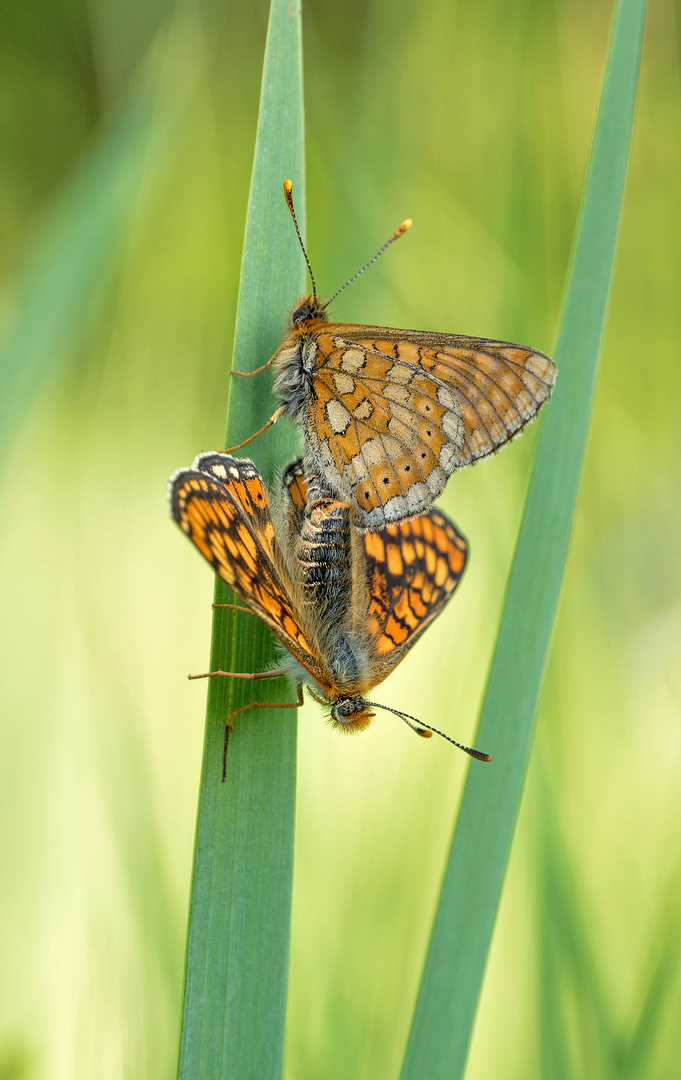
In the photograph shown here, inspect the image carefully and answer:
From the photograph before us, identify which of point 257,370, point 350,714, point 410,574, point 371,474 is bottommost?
point 350,714

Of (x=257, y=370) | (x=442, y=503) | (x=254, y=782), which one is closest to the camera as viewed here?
(x=254, y=782)

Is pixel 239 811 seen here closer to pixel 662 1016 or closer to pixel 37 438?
pixel 662 1016

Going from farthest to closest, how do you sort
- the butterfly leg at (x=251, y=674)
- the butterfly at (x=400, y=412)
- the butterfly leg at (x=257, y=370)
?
the butterfly at (x=400, y=412), the butterfly leg at (x=257, y=370), the butterfly leg at (x=251, y=674)

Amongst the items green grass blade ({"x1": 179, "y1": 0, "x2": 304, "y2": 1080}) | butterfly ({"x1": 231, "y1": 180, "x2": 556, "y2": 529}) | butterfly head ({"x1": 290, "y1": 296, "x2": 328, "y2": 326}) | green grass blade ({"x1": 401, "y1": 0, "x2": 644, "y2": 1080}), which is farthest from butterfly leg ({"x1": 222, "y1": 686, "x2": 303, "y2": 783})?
butterfly head ({"x1": 290, "y1": 296, "x2": 328, "y2": 326})

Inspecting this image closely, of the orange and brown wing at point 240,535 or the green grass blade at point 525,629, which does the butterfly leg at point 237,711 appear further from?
the green grass blade at point 525,629

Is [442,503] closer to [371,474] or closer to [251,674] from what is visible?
[371,474]

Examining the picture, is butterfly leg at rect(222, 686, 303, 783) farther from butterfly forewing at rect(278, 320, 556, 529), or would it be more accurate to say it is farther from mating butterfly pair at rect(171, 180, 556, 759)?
butterfly forewing at rect(278, 320, 556, 529)

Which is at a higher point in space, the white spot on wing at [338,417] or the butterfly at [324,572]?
the white spot on wing at [338,417]

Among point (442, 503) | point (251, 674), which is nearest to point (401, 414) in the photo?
point (442, 503)

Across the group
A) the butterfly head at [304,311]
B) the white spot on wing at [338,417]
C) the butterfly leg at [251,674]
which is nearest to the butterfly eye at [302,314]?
the butterfly head at [304,311]
